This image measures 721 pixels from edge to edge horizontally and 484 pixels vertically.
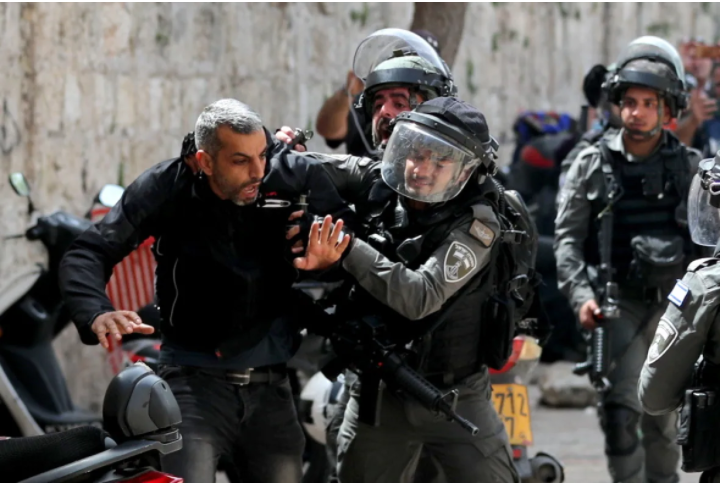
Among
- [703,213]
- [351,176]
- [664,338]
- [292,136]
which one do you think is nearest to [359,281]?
[351,176]

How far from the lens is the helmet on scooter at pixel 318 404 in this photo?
5.71 m

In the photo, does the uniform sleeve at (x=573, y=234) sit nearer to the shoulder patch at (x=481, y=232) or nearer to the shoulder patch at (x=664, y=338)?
the shoulder patch at (x=481, y=232)

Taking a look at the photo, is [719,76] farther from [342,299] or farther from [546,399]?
[342,299]

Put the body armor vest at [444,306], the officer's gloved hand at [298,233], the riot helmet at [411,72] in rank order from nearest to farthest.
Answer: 1. the officer's gloved hand at [298,233]
2. the body armor vest at [444,306]
3. the riot helmet at [411,72]

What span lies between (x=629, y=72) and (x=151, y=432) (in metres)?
3.43

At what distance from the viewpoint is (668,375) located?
13.2 ft

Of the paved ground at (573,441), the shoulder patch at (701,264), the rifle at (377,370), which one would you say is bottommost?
the paved ground at (573,441)

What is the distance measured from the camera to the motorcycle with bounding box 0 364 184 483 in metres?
3.13

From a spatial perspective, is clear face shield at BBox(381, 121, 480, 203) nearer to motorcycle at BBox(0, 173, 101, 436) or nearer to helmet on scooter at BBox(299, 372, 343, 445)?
helmet on scooter at BBox(299, 372, 343, 445)

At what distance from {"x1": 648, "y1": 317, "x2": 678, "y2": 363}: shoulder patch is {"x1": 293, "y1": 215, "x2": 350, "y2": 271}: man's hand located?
0.96m

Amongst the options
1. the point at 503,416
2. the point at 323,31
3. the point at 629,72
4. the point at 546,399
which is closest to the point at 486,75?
the point at 323,31

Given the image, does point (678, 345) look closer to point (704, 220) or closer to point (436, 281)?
point (704, 220)

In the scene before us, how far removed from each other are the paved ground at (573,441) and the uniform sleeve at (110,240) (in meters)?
3.19

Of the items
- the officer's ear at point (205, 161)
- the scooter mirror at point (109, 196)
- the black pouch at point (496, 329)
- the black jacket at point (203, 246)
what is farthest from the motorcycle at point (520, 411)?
the scooter mirror at point (109, 196)
